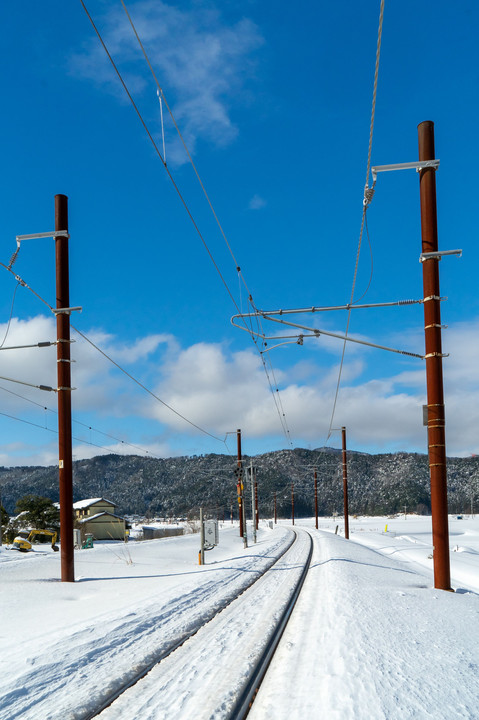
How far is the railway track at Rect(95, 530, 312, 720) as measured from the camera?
6.20 metres

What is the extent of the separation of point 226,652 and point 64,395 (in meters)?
11.5

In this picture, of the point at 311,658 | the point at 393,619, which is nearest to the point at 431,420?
the point at 393,619

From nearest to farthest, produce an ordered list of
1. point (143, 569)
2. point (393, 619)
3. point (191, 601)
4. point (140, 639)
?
1. point (140, 639)
2. point (393, 619)
3. point (191, 601)
4. point (143, 569)

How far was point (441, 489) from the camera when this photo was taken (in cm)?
1506

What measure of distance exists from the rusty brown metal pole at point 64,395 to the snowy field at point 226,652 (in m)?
1.70

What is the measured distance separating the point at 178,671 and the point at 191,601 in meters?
5.83

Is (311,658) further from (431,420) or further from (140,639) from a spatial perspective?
(431,420)

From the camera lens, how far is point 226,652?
28.1 ft

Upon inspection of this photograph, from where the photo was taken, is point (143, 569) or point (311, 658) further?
point (143, 569)

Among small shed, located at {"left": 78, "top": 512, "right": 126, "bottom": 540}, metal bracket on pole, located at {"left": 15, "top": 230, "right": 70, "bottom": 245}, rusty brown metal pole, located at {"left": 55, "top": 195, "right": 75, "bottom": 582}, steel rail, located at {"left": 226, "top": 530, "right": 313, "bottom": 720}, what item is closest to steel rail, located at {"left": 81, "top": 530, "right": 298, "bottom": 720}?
steel rail, located at {"left": 226, "top": 530, "right": 313, "bottom": 720}

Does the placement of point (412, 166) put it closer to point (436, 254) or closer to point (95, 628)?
point (436, 254)

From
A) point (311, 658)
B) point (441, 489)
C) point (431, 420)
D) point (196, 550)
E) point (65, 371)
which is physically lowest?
point (196, 550)

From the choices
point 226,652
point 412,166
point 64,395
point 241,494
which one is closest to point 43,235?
point 64,395

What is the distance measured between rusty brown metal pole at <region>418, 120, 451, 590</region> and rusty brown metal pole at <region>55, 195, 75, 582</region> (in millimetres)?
10221
